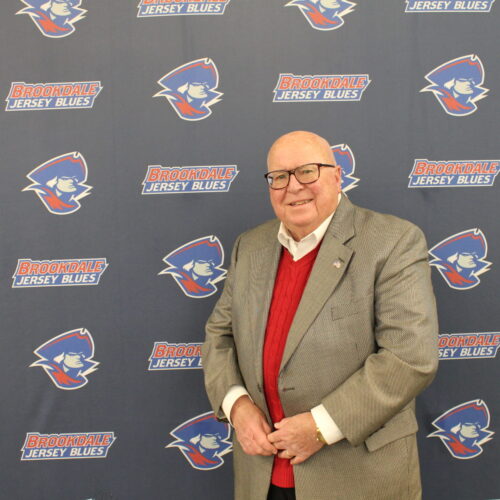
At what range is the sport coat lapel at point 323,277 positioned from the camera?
1439 millimetres

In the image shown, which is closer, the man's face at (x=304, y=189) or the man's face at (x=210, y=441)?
the man's face at (x=304, y=189)

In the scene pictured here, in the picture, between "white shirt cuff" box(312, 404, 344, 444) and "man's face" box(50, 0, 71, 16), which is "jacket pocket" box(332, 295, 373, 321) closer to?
"white shirt cuff" box(312, 404, 344, 444)

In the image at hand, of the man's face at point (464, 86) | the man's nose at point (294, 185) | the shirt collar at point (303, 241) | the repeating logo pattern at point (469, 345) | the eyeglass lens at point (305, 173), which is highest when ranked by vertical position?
the man's face at point (464, 86)

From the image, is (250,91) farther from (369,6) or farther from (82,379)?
(82,379)

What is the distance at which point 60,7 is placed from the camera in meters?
2.11

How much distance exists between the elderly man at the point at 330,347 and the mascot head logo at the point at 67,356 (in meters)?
0.89

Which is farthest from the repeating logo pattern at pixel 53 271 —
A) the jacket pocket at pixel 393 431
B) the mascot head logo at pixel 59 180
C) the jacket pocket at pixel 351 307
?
the jacket pocket at pixel 393 431

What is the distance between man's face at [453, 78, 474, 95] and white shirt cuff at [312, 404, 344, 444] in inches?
61.4

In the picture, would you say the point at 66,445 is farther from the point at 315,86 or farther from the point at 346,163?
the point at 315,86

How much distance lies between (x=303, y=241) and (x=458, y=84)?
1.18 meters

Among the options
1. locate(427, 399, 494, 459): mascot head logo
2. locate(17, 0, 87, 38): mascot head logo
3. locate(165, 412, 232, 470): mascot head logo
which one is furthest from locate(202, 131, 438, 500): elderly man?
locate(17, 0, 87, 38): mascot head logo

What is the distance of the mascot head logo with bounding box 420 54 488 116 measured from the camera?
213 cm

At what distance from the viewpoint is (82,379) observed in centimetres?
223

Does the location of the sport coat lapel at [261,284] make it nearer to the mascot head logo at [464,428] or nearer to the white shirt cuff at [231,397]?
the white shirt cuff at [231,397]
